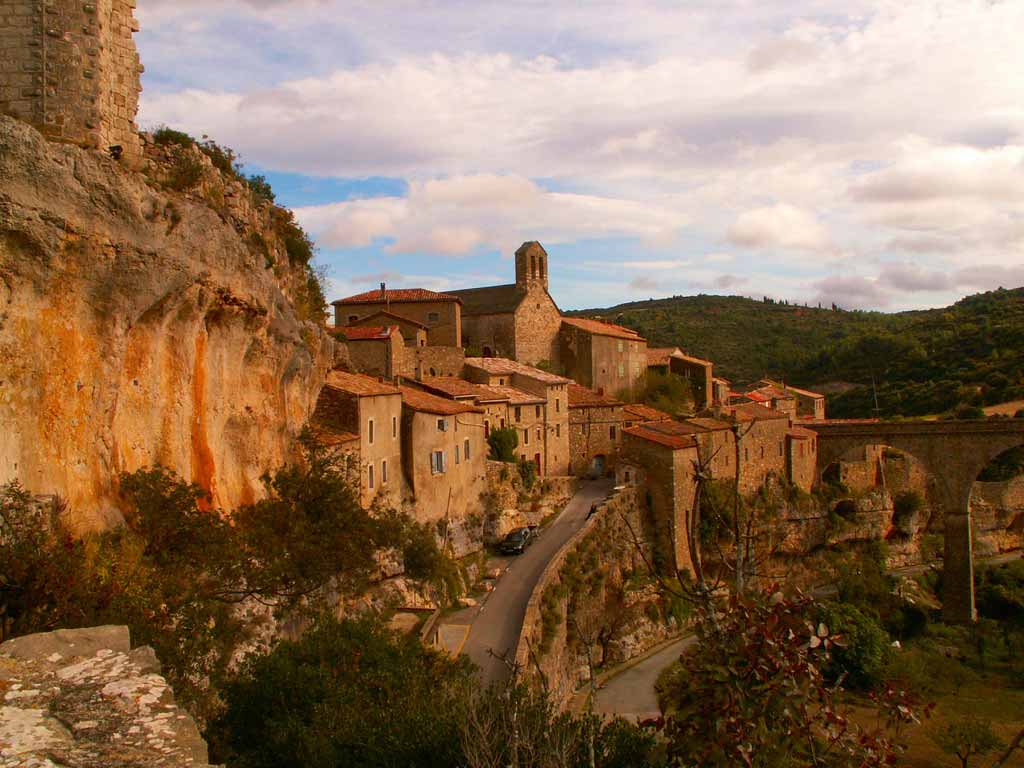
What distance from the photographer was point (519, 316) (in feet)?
157

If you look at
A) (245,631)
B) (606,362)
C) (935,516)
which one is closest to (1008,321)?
(935,516)

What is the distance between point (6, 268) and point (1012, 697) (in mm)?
35716

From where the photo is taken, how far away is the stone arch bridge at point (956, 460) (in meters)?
38.3

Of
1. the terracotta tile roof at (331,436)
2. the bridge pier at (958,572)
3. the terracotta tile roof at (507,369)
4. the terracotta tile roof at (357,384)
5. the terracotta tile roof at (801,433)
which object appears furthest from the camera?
the terracotta tile roof at (801,433)

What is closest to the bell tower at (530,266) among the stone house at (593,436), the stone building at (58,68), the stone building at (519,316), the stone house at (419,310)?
the stone building at (519,316)

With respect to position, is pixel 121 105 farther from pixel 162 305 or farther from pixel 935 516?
pixel 935 516

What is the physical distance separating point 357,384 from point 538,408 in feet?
46.0

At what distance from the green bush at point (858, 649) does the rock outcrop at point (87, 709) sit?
2910cm

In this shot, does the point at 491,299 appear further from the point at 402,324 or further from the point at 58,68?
the point at 58,68

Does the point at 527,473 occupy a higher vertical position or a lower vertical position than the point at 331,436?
lower

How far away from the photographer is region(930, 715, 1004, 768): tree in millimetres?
24578

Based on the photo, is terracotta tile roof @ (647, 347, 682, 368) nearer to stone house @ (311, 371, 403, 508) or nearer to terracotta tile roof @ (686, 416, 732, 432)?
terracotta tile roof @ (686, 416, 732, 432)

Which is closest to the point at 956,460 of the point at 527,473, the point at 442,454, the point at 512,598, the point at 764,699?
the point at 527,473

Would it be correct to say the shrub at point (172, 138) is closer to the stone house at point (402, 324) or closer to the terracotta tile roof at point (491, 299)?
the stone house at point (402, 324)
